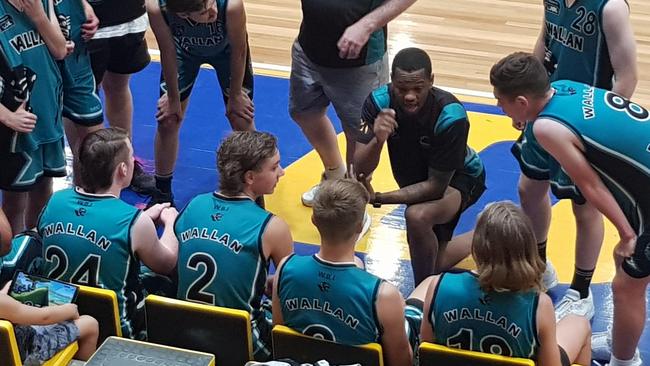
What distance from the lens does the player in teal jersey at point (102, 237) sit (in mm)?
3230

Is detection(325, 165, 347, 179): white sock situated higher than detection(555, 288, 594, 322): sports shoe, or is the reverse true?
detection(555, 288, 594, 322): sports shoe

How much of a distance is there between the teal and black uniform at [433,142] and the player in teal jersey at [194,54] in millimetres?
Answer: 742

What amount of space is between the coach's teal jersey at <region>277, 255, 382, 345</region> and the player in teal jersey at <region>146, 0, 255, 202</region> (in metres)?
1.72

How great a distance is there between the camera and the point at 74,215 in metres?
3.27

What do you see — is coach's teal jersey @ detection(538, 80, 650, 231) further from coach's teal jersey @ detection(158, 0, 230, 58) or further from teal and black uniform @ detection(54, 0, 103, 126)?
teal and black uniform @ detection(54, 0, 103, 126)

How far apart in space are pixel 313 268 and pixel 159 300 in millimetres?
496

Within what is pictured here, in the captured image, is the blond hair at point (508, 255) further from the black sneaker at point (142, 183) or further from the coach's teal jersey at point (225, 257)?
the black sneaker at point (142, 183)

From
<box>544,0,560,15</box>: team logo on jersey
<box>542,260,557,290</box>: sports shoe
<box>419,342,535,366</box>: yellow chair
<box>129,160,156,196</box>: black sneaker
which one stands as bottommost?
<box>129,160,156,196</box>: black sneaker

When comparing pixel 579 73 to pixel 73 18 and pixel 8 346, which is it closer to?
pixel 73 18

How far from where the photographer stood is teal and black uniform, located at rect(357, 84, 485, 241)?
13.0 ft

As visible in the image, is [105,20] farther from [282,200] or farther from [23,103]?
[282,200]

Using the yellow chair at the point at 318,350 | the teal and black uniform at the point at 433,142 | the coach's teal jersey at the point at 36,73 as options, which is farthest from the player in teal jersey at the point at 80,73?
the yellow chair at the point at 318,350

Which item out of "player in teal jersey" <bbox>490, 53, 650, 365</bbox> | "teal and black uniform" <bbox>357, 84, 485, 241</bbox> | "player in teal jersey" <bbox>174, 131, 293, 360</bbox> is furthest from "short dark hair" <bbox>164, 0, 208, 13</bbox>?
"player in teal jersey" <bbox>490, 53, 650, 365</bbox>

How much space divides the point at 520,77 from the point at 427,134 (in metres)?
0.72
